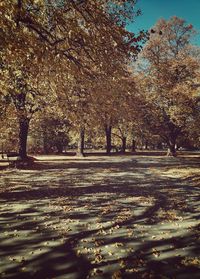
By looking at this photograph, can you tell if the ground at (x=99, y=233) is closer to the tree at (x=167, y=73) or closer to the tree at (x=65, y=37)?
the tree at (x=65, y=37)

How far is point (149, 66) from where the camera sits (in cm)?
4134

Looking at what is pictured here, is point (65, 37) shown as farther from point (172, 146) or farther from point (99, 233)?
point (172, 146)

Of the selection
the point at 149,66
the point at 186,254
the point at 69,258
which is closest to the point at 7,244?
the point at 69,258

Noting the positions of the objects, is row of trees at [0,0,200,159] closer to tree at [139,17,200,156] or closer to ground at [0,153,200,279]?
tree at [139,17,200,156]

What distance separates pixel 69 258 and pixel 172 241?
261 centimetres

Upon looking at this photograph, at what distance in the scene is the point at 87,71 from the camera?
43.0 feet

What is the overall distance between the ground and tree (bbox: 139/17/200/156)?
25266mm

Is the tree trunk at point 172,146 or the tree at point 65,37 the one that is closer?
the tree at point 65,37

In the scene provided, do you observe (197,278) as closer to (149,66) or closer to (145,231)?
(145,231)

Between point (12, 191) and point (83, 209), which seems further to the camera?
point (12, 191)

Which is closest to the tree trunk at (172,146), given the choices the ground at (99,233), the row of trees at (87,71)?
the row of trees at (87,71)

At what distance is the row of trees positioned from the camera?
412 inches

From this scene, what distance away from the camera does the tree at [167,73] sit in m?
37.8

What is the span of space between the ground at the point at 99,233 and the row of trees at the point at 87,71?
5161 millimetres
